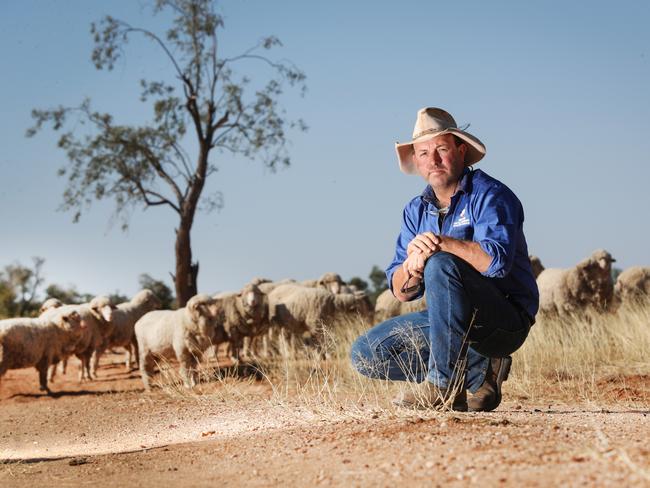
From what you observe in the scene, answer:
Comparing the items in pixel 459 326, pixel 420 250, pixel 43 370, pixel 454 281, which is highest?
pixel 420 250

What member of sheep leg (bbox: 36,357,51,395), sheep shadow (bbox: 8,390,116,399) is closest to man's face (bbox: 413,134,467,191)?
sheep shadow (bbox: 8,390,116,399)

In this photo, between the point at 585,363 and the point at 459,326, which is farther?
the point at 585,363

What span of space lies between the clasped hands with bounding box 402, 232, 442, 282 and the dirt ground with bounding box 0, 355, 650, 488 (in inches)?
42.8

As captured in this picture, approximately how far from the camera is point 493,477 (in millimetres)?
4055

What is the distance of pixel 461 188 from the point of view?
6145mm

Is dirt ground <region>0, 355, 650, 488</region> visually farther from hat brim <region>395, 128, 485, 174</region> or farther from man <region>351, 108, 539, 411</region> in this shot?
hat brim <region>395, 128, 485, 174</region>

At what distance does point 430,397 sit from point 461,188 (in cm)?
164

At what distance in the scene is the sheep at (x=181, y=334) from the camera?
13.9 meters

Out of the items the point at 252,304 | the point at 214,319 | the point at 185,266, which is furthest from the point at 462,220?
the point at 185,266

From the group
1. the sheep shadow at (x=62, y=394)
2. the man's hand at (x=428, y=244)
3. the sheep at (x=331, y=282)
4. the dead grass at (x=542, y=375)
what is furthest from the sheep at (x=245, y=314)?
the man's hand at (x=428, y=244)

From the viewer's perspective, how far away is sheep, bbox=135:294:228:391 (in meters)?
13.9

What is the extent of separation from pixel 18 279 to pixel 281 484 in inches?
1440

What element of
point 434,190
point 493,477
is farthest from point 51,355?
point 493,477

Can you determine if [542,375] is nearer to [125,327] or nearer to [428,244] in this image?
[428,244]
